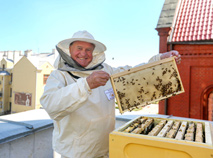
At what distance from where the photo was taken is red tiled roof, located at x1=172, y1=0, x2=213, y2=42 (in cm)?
649

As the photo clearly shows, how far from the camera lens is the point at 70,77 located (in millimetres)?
1705

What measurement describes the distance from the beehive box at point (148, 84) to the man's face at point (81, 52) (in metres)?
0.48

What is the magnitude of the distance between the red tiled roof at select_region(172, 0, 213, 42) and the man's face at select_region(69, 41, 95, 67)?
5.68 metres

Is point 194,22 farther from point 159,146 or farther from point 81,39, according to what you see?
point 159,146

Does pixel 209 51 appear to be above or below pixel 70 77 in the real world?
above

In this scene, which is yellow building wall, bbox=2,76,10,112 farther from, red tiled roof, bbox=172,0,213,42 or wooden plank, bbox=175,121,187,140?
wooden plank, bbox=175,121,187,140

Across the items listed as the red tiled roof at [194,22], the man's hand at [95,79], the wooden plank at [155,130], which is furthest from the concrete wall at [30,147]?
the red tiled roof at [194,22]

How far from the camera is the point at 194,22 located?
698cm

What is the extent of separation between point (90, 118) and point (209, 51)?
20.0ft

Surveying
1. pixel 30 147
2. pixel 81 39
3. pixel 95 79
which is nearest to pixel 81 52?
pixel 81 39

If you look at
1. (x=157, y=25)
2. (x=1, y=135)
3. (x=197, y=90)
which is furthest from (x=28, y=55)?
(x=1, y=135)

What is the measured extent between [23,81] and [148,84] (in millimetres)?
24628

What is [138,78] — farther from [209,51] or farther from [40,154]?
[209,51]

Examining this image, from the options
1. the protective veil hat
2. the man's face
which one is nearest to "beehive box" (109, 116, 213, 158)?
the man's face
